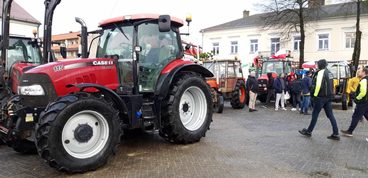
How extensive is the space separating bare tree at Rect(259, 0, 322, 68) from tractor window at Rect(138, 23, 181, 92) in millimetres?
24749

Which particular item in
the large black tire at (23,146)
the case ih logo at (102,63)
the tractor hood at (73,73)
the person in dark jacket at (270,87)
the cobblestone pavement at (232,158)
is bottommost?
the cobblestone pavement at (232,158)

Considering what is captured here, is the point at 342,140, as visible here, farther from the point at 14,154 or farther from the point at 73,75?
the point at 14,154

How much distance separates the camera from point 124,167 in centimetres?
543

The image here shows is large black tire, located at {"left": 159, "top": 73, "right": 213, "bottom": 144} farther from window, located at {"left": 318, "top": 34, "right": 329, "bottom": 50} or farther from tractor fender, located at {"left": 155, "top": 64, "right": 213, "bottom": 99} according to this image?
window, located at {"left": 318, "top": 34, "right": 329, "bottom": 50}

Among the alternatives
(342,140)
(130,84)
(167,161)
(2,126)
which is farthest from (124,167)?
(342,140)

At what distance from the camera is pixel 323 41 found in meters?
35.5

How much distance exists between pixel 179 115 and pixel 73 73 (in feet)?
6.72

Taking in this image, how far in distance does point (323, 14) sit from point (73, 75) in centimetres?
3422

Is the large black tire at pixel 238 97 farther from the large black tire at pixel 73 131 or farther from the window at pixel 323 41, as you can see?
the window at pixel 323 41

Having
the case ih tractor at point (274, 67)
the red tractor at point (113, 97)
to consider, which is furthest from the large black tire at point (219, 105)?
the red tractor at point (113, 97)

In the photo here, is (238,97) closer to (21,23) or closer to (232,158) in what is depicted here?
(232,158)

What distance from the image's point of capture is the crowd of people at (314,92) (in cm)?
770

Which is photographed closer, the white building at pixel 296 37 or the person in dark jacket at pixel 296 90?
the person in dark jacket at pixel 296 90

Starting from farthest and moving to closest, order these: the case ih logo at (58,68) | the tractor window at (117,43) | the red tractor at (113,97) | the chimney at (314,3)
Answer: the chimney at (314,3) → the tractor window at (117,43) → the case ih logo at (58,68) → the red tractor at (113,97)
